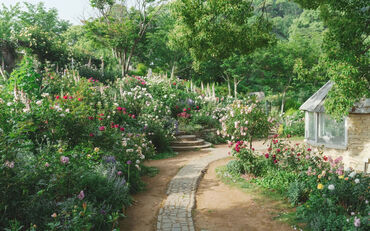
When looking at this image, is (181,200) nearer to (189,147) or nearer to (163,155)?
(163,155)

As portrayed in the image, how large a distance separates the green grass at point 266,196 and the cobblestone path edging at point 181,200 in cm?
81

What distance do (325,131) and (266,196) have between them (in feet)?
16.6

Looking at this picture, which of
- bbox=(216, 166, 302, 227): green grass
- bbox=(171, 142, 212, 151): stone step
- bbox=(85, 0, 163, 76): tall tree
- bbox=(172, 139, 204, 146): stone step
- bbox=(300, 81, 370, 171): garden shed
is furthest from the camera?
bbox=(85, 0, 163, 76): tall tree

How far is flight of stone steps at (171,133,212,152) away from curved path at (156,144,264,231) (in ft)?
6.92

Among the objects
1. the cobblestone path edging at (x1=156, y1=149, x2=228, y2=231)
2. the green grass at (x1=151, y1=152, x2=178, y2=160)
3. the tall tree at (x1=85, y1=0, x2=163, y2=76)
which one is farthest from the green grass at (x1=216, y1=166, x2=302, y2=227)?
the tall tree at (x1=85, y1=0, x2=163, y2=76)

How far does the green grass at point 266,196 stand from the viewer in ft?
18.0

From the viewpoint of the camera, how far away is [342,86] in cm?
586

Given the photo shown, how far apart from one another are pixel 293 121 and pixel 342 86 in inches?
520

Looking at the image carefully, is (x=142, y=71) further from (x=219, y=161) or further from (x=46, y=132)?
(x=46, y=132)

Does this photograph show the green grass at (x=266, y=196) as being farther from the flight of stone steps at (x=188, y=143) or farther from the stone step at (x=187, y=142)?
the stone step at (x=187, y=142)

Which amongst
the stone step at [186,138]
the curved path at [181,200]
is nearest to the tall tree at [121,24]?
the stone step at [186,138]

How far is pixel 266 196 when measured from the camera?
6590 mm

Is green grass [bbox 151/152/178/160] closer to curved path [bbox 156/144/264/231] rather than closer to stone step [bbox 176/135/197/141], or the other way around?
curved path [bbox 156/144/264/231]

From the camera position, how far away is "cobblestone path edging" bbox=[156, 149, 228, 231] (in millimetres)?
5082
